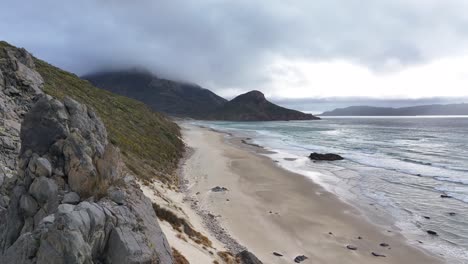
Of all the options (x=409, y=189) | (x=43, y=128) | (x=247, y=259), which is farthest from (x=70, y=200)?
(x=409, y=189)

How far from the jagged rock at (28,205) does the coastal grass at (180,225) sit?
699cm

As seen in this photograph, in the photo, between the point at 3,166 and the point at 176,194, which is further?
the point at 176,194

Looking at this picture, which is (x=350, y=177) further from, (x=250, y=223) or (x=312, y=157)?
(x=250, y=223)

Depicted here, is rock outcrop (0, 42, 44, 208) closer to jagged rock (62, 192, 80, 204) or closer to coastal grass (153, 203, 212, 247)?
jagged rock (62, 192, 80, 204)

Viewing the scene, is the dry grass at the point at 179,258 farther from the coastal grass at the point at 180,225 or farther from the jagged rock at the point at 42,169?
the jagged rock at the point at 42,169

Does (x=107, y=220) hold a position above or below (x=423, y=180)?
above

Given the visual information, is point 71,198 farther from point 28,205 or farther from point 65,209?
point 65,209

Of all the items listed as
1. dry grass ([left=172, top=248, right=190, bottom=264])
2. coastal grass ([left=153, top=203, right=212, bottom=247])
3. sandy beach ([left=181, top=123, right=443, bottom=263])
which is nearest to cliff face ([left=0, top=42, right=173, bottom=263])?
dry grass ([left=172, top=248, right=190, bottom=264])

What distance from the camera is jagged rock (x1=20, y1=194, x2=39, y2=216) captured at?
9.36 meters

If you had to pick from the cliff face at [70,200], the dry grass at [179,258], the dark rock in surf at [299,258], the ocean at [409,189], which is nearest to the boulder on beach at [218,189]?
the ocean at [409,189]

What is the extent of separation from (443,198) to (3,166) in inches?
1236

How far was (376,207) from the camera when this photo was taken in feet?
79.4

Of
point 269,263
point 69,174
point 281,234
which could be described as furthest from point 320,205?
point 69,174

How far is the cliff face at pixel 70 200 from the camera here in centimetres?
768
